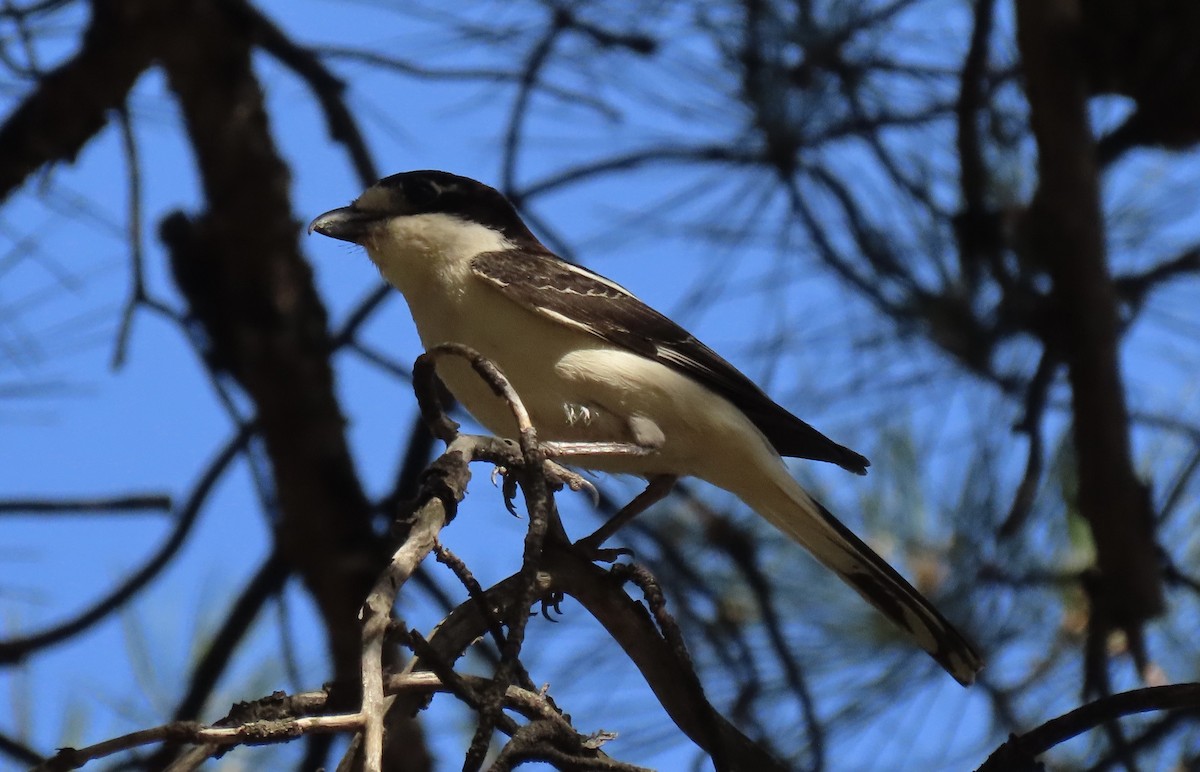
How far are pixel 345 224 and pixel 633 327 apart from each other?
0.80 meters

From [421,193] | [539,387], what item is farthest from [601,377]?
[421,193]

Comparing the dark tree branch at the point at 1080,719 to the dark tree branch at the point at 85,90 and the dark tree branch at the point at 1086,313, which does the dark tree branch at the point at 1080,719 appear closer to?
the dark tree branch at the point at 1086,313

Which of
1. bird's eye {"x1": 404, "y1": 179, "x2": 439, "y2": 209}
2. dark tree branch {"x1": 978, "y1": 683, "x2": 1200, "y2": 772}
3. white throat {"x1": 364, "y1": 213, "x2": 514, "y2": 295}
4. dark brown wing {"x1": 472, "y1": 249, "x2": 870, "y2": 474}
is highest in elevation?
bird's eye {"x1": 404, "y1": 179, "x2": 439, "y2": 209}

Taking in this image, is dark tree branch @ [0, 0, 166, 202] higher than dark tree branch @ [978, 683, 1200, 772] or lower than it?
higher

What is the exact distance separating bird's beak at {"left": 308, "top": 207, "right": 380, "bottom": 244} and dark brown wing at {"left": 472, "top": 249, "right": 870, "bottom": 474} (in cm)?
38

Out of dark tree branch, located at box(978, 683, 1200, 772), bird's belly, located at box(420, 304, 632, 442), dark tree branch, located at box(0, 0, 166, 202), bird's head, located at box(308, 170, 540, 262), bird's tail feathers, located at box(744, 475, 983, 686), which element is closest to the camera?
dark tree branch, located at box(978, 683, 1200, 772)

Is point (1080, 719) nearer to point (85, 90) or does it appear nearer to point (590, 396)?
point (590, 396)

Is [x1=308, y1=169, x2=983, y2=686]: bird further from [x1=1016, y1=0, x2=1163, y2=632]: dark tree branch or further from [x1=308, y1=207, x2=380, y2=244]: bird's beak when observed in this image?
[x1=1016, y1=0, x2=1163, y2=632]: dark tree branch

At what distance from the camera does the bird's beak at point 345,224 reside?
378 centimetres

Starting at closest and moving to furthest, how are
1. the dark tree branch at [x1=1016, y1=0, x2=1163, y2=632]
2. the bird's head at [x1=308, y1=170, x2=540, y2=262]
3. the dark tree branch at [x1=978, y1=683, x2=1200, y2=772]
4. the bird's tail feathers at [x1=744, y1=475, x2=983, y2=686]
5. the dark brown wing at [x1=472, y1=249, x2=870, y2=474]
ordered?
1. the dark tree branch at [x1=978, y1=683, x2=1200, y2=772]
2. the bird's tail feathers at [x1=744, y1=475, x2=983, y2=686]
3. the dark brown wing at [x1=472, y1=249, x2=870, y2=474]
4. the bird's head at [x1=308, y1=170, x2=540, y2=262]
5. the dark tree branch at [x1=1016, y1=0, x2=1163, y2=632]

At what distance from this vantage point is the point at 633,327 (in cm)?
370

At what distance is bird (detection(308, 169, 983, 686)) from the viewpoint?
3426 mm

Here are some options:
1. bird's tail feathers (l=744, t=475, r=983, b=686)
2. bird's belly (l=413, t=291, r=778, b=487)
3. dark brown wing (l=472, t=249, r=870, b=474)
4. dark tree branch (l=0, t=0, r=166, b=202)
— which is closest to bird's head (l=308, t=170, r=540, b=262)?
dark brown wing (l=472, t=249, r=870, b=474)

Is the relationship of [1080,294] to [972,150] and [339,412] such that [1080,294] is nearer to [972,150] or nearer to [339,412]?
[972,150]
